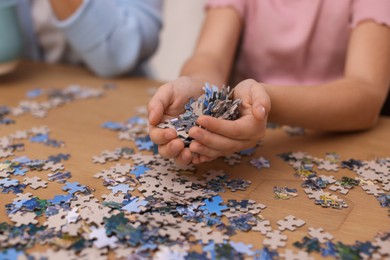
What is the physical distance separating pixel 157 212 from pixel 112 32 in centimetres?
90

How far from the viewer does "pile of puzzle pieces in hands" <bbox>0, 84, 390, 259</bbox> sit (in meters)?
0.77

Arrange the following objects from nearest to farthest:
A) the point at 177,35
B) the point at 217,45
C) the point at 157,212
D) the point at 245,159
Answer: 1. the point at 157,212
2. the point at 245,159
3. the point at 217,45
4. the point at 177,35

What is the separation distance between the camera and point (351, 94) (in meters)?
1.14

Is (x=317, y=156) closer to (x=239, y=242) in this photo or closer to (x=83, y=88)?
(x=239, y=242)

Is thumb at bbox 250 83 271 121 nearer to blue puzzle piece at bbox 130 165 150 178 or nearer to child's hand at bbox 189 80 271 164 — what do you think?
child's hand at bbox 189 80 271 164

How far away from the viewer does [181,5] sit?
2592mm

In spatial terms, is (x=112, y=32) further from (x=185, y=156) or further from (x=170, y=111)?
(x=185, y=156)

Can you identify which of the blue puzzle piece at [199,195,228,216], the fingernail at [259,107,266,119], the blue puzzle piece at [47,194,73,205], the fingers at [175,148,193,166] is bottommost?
the blue puzzle piece at [47,194,73,205]

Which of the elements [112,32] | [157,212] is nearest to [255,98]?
[157,212]

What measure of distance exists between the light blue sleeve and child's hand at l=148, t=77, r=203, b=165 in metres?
0.63

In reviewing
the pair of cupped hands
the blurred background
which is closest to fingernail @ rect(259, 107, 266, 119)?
the pair of cupped hands

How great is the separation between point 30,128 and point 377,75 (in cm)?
89

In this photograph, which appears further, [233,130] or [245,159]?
[245,159]

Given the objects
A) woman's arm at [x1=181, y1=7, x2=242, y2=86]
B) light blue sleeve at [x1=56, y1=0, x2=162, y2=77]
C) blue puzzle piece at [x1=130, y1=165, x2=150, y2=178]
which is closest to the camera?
blue puzzle piece at [x1=130, y1=165, x2=150, y2=178]
